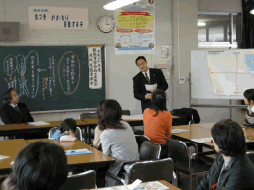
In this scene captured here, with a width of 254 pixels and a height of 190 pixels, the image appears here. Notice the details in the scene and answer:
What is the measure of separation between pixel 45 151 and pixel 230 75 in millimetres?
5465

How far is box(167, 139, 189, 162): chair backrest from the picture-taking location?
303 cm

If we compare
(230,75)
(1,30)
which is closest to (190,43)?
(230,75)

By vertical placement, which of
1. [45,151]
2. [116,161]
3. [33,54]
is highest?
[33,54]

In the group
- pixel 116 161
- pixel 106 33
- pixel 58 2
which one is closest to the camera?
pixel 116 161

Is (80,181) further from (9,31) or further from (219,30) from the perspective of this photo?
(219,30)

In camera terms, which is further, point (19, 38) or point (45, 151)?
point (19, 38)

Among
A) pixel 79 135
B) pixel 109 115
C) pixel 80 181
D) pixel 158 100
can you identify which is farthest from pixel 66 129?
pixel 80 181

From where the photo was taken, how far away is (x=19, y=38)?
5.44m

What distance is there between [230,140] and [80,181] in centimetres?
98

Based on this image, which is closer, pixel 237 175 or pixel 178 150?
pixel 237 175

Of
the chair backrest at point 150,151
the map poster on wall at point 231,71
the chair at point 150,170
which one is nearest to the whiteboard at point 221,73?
the map poster on wall at point 231,71

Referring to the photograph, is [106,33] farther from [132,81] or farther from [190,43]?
[190,43]

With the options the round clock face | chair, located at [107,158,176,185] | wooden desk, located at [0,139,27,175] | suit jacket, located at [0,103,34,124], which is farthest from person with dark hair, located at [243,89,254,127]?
suit jacket, located at [0,103,34,124]

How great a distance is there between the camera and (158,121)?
12.2 feet
